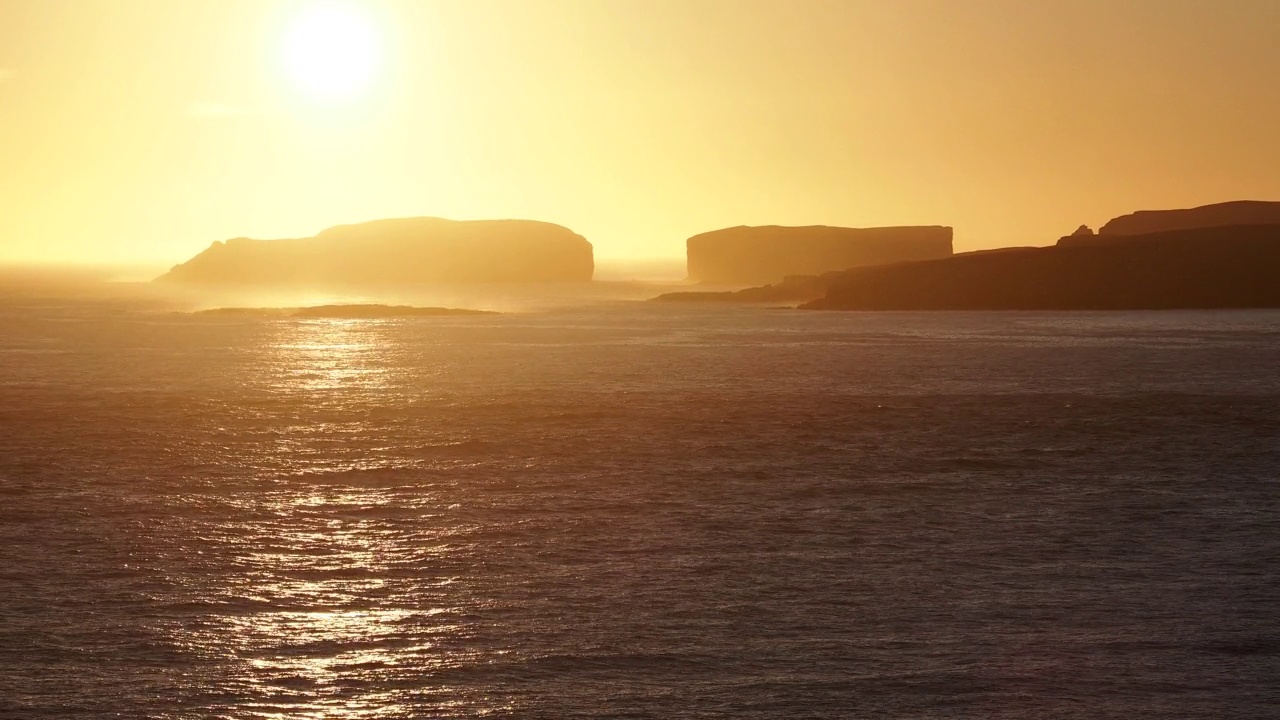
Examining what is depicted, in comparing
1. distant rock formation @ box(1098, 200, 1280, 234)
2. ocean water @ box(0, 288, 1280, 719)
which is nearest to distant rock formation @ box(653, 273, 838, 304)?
distant rock formation @ box(1098, 200, 1280, 234)

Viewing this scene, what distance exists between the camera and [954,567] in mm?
21188

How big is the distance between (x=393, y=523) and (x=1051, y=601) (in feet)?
37.4

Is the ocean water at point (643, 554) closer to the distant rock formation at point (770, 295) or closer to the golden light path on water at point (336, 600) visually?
the golden light path on water at point (336, 600)

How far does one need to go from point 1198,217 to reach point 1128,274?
41880mm

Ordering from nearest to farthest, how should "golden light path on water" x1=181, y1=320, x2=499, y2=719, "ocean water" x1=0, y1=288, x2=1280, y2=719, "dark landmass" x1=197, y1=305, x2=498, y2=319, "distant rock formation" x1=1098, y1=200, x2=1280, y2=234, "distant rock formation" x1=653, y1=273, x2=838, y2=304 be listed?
"golden light path on water" x1=181, y1=320, x2=499, y2=719 → "ocean water" x1=0, y1=288, x2=1280, y2=719 → "dark landmass" x1=197, y1=305, x2=498, y2=319 → "distant rock formation" x1=1098, y1=200, x2=1280, y2=234 → "distant rock formation" x1=653, y1=273, x2=838, y2=304

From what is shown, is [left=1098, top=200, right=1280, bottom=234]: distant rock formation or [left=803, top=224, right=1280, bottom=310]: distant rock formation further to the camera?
[left=1098, top=200, right=1280, bottom=234]: distant rock formation

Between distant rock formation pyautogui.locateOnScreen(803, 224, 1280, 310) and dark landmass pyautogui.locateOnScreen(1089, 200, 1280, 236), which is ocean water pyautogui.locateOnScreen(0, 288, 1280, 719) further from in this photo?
dark landmass pyautogui.locateOnScreen(1089, 200, 1280, 236)

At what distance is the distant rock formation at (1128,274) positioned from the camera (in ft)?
427

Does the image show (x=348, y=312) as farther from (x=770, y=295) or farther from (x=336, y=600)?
(x=336, y=600)

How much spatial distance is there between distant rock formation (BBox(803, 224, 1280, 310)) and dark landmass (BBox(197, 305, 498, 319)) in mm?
46788

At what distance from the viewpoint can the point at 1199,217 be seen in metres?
167

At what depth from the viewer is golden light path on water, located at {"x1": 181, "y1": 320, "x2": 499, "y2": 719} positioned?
50.1 ft

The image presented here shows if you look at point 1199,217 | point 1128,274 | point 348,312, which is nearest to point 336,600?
point 1128,274

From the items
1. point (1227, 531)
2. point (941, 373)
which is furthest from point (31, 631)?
point (941, 373)
